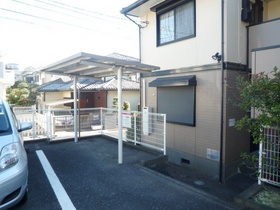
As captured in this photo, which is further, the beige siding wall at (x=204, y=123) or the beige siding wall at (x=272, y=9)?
the beige siding wall at (x=272, y=9)

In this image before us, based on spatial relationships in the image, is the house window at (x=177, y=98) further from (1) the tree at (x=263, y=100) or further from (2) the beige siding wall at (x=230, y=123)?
(1) the tree at (x=263, y=100)

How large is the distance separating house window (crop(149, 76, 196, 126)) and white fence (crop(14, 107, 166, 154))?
1.51 feet

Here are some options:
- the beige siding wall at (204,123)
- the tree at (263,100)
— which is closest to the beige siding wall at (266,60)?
the beige siding wall at (204,123)

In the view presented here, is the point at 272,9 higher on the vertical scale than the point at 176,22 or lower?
higher

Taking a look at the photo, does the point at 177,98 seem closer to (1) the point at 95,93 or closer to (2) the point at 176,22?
(2) the point at 176,22

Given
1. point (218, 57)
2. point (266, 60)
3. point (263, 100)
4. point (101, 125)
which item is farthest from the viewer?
point (101, 125)

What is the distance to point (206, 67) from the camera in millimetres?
5930

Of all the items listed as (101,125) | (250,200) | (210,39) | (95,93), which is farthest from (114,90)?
(250,200)

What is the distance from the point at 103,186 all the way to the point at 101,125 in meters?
4.36

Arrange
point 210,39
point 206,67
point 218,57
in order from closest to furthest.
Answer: point 218,57
point 210,39
point 206,67

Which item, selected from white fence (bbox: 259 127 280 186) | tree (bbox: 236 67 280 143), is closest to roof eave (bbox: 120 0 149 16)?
tree (bbox: 236 67 280 143)

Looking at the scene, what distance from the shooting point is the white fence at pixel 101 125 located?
23.0 feet

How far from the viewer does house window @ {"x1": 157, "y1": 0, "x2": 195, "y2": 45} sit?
21.0 ft

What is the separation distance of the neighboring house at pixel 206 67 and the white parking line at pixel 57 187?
12.9 feet
